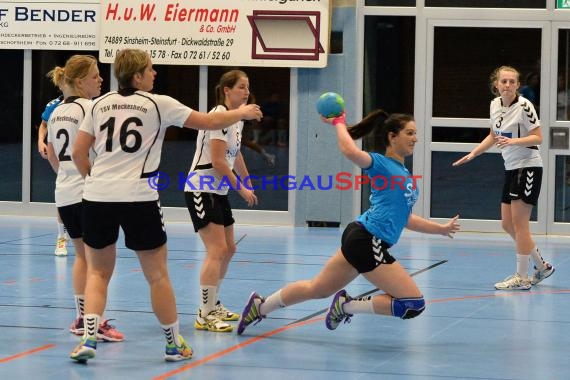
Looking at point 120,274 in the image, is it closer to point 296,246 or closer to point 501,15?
point 296,246

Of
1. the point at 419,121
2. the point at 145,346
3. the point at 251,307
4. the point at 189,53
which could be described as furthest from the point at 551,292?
the point at 189,53

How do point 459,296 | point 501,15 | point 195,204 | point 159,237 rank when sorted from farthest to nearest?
1. point 501,15
2. point 459,296
3. point 195,204
4. point 159,237

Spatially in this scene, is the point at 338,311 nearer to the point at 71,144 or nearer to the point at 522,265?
the point at 71,144

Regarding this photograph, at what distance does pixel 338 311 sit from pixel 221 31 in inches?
307

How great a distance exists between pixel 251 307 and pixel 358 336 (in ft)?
2.41

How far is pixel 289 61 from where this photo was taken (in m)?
14.0

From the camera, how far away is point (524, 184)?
364 inches

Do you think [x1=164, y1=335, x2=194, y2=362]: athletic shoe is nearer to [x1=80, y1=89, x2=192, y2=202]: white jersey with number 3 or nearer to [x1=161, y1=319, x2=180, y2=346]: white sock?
[x1=161, y1=319, x2=180, y2=346]: white sock

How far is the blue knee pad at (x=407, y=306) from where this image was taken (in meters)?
6.69

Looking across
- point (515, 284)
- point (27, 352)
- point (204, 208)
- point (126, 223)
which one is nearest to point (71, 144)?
point (204, 208)

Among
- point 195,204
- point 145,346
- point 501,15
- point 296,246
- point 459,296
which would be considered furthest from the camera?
point 501,15

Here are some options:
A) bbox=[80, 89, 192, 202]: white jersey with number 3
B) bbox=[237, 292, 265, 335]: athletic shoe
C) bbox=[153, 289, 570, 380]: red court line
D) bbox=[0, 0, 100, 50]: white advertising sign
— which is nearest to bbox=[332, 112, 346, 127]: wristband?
bbox=[80, 89, 192, 202]: white jersey with number 3

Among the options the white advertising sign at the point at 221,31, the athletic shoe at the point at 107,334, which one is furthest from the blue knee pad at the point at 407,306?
the white advertising sign at the point at 221,31

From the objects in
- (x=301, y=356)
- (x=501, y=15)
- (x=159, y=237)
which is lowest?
(x=301, y=356)
